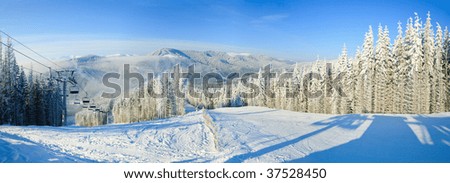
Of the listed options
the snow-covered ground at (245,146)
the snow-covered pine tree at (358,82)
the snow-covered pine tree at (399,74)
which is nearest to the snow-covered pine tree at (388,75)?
the snow-covered pine tree at (399,74)

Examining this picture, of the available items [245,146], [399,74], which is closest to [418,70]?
[399,74]

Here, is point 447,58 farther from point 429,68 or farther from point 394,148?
point 394,148

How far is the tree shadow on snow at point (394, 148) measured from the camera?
793cm

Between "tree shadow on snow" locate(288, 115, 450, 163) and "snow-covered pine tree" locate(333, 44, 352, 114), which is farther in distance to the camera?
"snow-covered pine tree" locate(333, 44, 352, 114)

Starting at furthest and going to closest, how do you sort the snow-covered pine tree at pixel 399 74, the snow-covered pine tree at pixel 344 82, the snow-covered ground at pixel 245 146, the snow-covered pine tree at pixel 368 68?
the snow-covered pine tree at pixel 344 82
the snow-covered pine tree at pixel 368 68
the snow-covered pine tree at pixel 399 74
the snow-covered ground at pixel 245 146

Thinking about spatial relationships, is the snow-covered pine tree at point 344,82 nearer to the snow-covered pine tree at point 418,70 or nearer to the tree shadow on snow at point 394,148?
the snow-covered pine tree at point 418,70

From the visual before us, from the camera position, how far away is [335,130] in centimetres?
1297

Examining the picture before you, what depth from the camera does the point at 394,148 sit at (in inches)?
361

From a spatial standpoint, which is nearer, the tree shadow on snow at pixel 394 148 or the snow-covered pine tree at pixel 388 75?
the tree shadow on snow at pixel 394 148

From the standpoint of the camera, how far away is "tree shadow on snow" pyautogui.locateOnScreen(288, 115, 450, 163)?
7934 mm

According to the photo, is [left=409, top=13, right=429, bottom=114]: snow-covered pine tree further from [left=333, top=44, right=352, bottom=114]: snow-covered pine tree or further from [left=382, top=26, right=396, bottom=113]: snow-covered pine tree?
[left=333, top=44, right=352, bottom=114]: snow-covered pine tree

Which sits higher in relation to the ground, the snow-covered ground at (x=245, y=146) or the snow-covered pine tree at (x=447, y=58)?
the snow-covered pine tree at (x=447, y=58)

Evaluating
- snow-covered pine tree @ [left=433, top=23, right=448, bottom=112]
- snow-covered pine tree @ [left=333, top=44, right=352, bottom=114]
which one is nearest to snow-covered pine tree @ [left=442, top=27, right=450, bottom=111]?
snow-covered pine tree @ [left=433, top=23, right=448, bottom=112]

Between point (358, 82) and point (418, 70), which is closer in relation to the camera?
point (418, 70)
